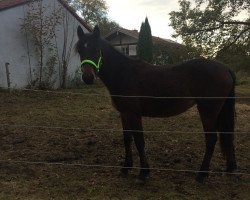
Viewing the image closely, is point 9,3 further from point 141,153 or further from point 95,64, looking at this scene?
point 141,153

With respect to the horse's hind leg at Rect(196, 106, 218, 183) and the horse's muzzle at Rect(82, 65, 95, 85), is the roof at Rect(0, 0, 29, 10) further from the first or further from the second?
the horse's hind leg at Rect(196, 106, 218, 183)

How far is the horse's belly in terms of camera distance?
5145 mm

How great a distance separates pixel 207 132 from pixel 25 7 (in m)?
11.9

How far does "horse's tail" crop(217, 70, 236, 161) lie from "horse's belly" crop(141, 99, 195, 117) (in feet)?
1.64

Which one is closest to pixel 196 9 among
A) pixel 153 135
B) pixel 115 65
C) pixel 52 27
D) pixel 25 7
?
pixel 52 27

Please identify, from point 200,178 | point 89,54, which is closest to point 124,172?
point 200,178

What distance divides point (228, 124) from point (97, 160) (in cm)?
208

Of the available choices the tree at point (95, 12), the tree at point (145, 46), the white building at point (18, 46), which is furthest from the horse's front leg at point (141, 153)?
the tree at point (95, 12)

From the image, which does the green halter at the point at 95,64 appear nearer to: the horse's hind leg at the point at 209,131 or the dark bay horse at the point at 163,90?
the dark bay horse at the point at 163,90

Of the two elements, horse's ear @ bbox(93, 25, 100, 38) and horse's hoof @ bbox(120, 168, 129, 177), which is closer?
horse's ear @ bbox(93, 25, 100, 38)

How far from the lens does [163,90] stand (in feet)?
16.9

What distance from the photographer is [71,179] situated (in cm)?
501

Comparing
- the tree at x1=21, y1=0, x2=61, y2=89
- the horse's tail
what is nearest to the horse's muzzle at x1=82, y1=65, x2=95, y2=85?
the horse's tail

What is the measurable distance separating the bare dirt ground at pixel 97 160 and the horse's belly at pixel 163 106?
0.37m
